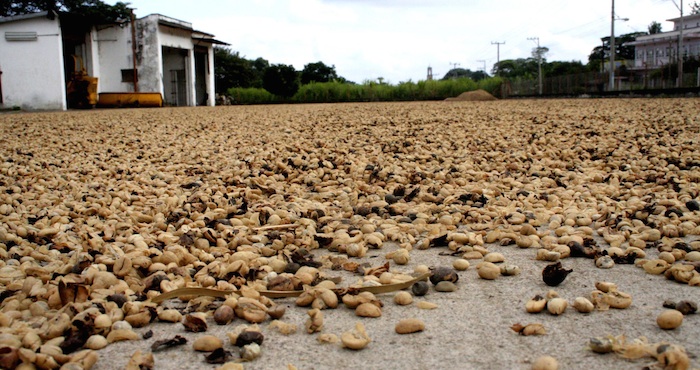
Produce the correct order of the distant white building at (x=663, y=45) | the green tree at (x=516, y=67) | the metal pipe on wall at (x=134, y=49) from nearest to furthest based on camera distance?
the metal pipe on wall at (x=134, y=49)
the distant white building at (x=663, y=45)
the green tree at (x=516, y=67)

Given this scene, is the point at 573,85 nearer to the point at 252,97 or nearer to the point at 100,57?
the point at 252,97

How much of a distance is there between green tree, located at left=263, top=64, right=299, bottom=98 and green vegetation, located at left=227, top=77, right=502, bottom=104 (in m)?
0.43

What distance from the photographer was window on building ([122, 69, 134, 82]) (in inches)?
768

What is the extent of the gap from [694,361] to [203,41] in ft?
75.5

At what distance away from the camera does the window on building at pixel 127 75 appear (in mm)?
19500

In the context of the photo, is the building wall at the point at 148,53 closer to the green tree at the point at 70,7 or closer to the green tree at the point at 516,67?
the green tree at the point at 70,7

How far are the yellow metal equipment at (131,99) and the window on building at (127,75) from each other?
3.49 m

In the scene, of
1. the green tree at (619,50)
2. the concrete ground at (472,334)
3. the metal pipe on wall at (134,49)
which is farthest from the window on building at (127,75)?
the green tree at (619,50)

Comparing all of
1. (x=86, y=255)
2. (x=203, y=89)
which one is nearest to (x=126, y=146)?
(x=86, y=255)

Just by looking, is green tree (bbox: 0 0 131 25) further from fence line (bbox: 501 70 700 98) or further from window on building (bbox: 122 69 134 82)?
fence line (bbox: 501 70 700 98)

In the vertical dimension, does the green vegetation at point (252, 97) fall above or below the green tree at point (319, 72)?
below

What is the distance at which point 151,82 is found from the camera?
63.9ft

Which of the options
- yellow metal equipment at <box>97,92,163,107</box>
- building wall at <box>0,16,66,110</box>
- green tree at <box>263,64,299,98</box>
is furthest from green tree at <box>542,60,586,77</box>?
building wall at <box>0,16,66,110</box>

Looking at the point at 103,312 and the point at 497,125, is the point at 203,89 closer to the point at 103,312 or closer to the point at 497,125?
the point at 497,125
